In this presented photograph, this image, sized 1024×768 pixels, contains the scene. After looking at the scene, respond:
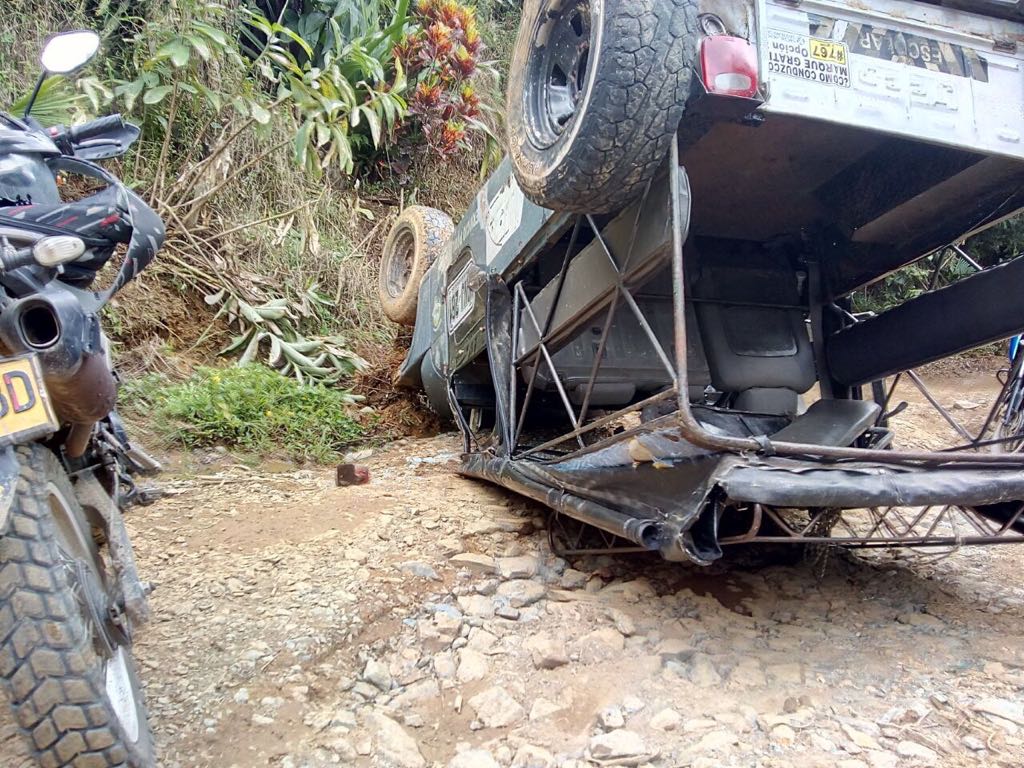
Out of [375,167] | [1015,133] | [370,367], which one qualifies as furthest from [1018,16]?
[375,167]

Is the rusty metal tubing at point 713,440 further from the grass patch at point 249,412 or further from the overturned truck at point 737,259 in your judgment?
the grass patch at point 249,412

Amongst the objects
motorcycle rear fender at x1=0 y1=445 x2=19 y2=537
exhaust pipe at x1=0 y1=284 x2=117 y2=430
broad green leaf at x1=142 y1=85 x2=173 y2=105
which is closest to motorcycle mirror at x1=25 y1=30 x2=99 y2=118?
exhaust pipe at x1=0 y1=284 x2=117 y2=430

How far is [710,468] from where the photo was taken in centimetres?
202

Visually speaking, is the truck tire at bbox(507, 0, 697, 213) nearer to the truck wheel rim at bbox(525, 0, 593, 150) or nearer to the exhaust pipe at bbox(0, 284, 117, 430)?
the truck wheel rim at bbox(525, 0, 593, 150)

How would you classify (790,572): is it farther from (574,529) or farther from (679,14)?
(679,14)

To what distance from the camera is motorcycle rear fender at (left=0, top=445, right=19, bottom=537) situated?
1.25 metres

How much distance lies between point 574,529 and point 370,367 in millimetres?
3149

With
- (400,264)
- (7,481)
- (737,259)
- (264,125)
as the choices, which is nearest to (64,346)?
(7,481)

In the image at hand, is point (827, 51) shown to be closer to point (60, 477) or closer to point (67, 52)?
point (67, 52)

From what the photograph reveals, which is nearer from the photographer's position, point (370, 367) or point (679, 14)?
point (679, 14)

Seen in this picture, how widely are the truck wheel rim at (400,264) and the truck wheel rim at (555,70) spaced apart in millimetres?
3255

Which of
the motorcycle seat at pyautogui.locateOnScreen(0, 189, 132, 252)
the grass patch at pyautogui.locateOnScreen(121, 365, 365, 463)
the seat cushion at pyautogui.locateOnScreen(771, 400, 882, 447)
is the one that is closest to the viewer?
the motorcycle seat at pyautogui.locateOnScreen(0, 189, 132, 252)

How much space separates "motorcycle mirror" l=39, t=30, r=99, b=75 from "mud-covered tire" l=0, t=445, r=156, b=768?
107 cm

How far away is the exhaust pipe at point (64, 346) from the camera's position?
1.36m
